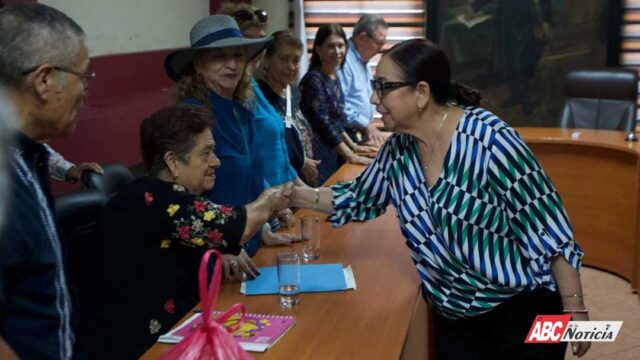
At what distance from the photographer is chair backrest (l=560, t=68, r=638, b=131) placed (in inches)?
209

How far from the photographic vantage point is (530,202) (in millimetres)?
1934

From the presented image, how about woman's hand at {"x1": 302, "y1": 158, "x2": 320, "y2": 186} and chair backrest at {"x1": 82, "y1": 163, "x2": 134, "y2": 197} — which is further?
woman's hand at {"x1": 302, "y1": 158, "x2": 320, "y2": 186}

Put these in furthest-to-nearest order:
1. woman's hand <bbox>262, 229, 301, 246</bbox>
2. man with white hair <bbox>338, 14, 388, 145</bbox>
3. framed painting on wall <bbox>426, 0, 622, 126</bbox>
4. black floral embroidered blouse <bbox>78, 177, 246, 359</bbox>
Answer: framed painting on wall <bbox>426, 0, 622, 126</bbox>, man with white hair <bbox>338, 14, 388, 145</bbox>, woman's hand <bbox>262, 229, 301, 246</bbox>, black floral embroidered blouse <bbox>78, 177, 246, 359</bbox>

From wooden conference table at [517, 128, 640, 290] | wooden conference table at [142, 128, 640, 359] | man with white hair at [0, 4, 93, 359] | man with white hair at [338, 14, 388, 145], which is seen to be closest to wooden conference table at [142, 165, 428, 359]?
wooden conference table at [142, 128, 640, 359]

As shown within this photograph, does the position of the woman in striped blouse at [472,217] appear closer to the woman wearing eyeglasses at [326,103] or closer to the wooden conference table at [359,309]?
the wooden conference table at [359,309]

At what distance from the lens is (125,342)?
2.00m

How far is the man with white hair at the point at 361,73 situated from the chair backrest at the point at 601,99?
4.90ft

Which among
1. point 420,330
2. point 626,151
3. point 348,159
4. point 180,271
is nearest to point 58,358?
point 180,271

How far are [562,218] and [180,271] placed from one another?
106 centimetres

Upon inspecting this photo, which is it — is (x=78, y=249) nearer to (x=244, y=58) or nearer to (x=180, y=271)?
(x=180, y=271)

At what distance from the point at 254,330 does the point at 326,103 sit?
272cm

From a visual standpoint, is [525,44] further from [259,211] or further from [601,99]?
[259,211]

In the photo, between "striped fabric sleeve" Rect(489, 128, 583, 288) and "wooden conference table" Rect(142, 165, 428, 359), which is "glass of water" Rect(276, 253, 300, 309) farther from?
"striped fabric sleeve" Rect(489, 128, 583, 288)

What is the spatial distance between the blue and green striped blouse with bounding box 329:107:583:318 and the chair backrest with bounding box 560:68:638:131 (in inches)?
143
